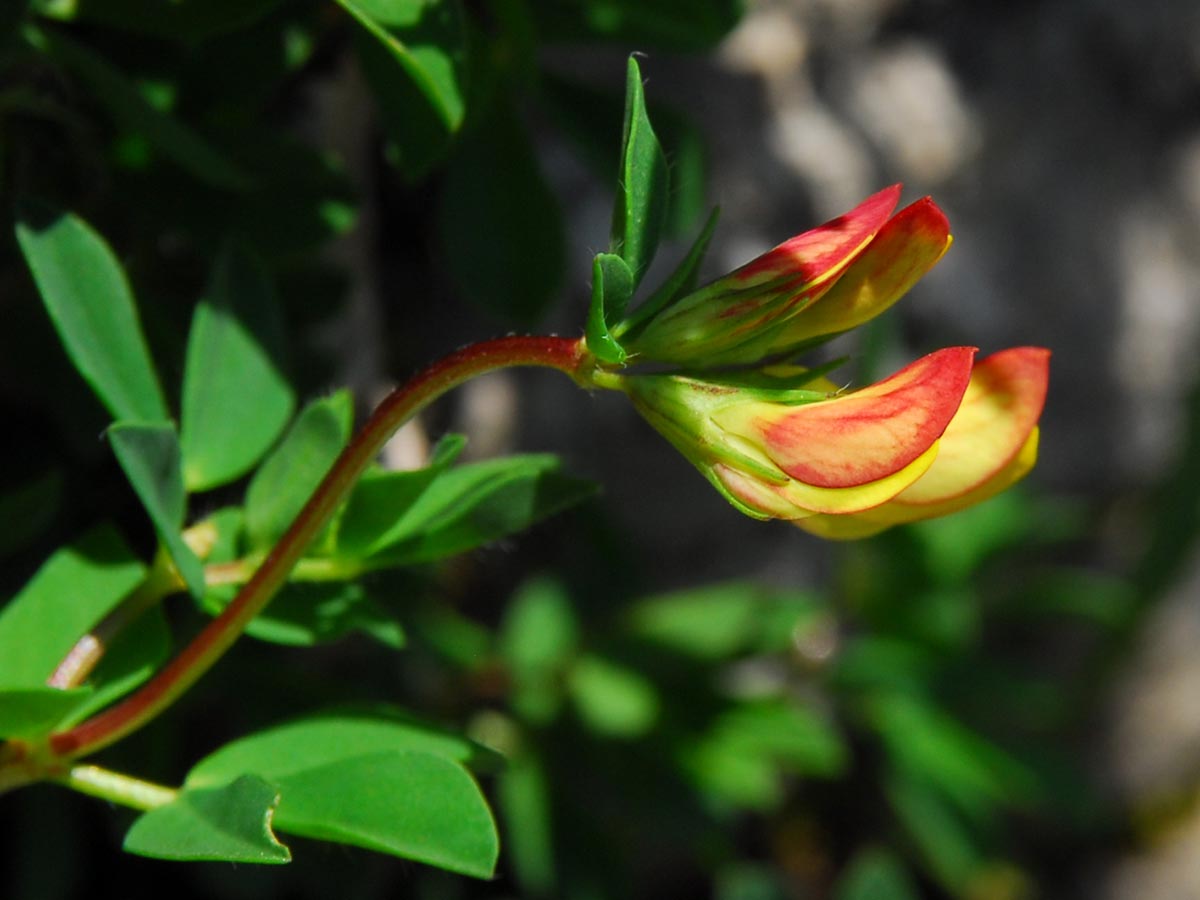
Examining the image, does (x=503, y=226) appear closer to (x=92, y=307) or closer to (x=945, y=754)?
(x=92, y=307)

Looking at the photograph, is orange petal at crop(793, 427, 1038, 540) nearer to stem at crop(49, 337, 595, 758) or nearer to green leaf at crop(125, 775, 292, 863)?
stem at crop(49, 337, 595, 758)

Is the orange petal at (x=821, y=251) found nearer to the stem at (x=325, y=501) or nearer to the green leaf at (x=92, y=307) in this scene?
the stem at (x=325, y=501)

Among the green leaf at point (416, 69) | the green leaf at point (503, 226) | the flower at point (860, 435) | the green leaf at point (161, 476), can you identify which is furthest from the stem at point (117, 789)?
the green leaf at point (503, 226)

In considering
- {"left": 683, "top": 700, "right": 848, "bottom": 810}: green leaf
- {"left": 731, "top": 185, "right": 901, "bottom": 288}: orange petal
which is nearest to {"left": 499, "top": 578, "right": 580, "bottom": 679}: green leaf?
{"left": 683, "top": 700, "right": 848, "bottom": 810}: green leaf

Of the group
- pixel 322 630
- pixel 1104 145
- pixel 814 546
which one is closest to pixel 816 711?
pixel 814 546

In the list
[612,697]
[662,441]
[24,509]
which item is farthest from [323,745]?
[662,441]
